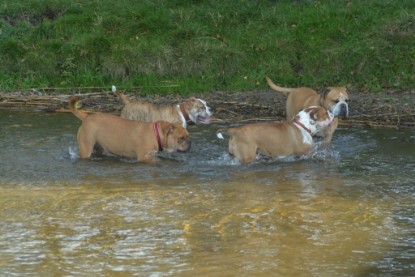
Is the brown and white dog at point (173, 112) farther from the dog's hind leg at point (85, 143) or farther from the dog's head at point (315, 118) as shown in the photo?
the dog's head at point (315, 118)

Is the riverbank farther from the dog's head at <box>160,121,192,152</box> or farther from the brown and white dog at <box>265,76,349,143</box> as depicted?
the dog's head at <box>160,121,192,152</box>

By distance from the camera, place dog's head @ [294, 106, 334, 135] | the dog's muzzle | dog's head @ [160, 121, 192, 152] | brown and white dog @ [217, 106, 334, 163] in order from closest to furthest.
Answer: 1. brown and white dog @ [217, 106, 334, 163]
2. dog's head @ [160, 121, 192, 152]
3. dog's head @ [294, 106, 334, 135]
4. the dog's muzzle

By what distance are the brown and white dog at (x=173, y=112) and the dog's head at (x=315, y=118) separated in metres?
1.53

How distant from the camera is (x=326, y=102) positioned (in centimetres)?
1216

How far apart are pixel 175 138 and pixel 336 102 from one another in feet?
7.96

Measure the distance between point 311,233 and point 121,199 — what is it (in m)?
2.31

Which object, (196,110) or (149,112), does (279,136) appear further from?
(149,112)

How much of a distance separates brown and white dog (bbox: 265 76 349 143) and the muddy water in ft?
1.26

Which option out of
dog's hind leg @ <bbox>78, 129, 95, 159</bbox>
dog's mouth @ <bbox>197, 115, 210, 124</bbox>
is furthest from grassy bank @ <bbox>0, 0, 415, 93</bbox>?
dog's hind leg @ <bbox>78, 129, 95, 159</bbox>

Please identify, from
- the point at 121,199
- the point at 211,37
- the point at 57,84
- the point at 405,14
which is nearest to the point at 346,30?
the point at 405,14

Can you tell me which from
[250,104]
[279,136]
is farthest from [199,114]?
[250,104]

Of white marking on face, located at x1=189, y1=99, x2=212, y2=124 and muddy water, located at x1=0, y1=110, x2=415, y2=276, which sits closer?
muddy water, located at x1=0, y1=110, x2=415, y2=276

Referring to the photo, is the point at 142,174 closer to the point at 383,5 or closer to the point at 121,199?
the point at 121,199

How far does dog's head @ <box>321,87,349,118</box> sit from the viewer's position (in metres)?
12.1
